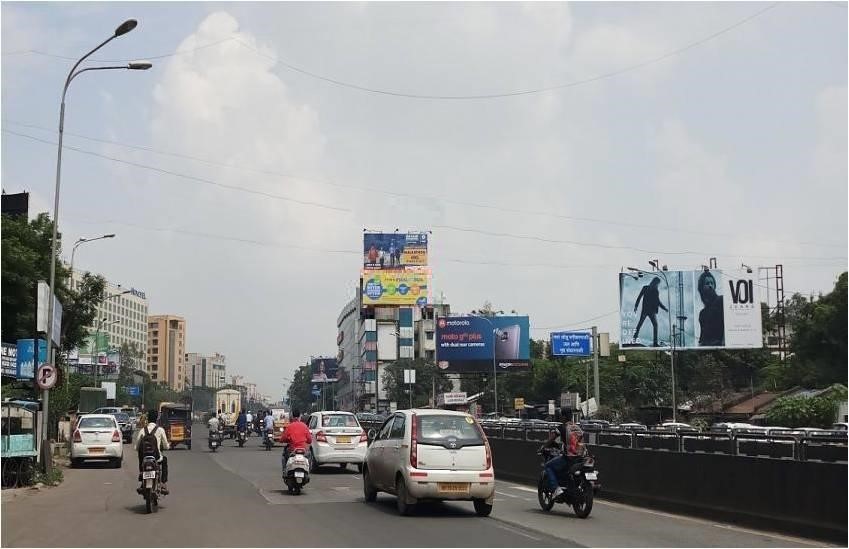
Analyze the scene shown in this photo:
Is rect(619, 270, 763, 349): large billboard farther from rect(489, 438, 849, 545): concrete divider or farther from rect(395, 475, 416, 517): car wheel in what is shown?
rect(395, 475, 416, 517): car wheel

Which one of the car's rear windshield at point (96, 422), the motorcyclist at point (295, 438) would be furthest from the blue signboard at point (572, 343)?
the motorcyclist at point (295, 438)

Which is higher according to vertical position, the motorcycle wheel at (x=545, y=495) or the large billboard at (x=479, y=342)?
the large billboard at (x=479, y=342)

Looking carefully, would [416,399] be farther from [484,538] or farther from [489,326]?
[484,538]

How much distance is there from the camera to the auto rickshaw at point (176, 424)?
139 feet

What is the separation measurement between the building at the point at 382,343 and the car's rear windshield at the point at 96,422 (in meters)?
85.5

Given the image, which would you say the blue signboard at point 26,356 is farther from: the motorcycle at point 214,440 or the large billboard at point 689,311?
the large billboard at point 689,311

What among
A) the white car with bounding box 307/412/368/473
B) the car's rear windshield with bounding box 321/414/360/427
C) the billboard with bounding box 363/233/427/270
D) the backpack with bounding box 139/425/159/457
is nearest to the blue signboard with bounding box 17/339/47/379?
the car's rear windshield with bounding box 321/414/360/427

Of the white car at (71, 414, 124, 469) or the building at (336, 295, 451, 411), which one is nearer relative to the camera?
the white car at (71, 414, 124, 469)

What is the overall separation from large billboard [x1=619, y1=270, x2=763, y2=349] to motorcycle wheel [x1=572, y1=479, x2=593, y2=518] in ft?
159

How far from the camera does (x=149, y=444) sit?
52.3 ft

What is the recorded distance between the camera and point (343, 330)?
195 metres

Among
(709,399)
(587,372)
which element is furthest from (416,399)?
(709,399)

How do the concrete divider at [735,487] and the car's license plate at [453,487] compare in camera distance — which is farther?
the car's license plate at [453,487]

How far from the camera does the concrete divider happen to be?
1248cm
